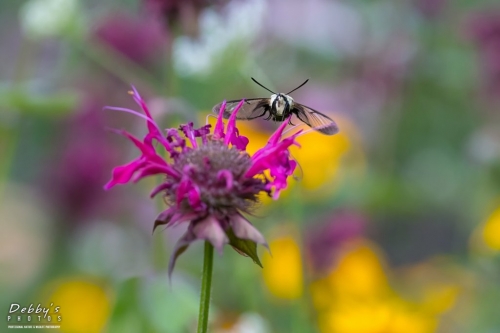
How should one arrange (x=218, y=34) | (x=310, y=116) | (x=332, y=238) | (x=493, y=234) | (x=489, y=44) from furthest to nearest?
(x=489, y=44)
(x=332, y=238)
(x=493, y=234)
(x=218, y=34)
(x=310, y=116)

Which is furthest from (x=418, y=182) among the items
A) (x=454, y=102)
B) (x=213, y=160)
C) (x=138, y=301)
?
(x=213, y=160)

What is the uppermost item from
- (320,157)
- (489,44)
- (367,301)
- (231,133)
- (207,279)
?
(489,44)

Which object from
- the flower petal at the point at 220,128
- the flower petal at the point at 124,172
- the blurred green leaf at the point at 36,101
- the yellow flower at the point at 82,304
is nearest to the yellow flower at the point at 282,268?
the yellow flower at the point at 82,304

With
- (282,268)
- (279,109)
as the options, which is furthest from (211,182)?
(282,268)

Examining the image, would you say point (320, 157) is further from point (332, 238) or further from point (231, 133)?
point (231, 133)

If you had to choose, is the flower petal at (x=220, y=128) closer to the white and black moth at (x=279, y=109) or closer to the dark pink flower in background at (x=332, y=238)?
the white and black moth at (x=279, y=109)

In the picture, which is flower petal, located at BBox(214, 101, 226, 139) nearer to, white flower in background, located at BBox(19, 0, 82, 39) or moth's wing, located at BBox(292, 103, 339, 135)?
moth's wing, located at BBox(292, 103, 339, 135)
